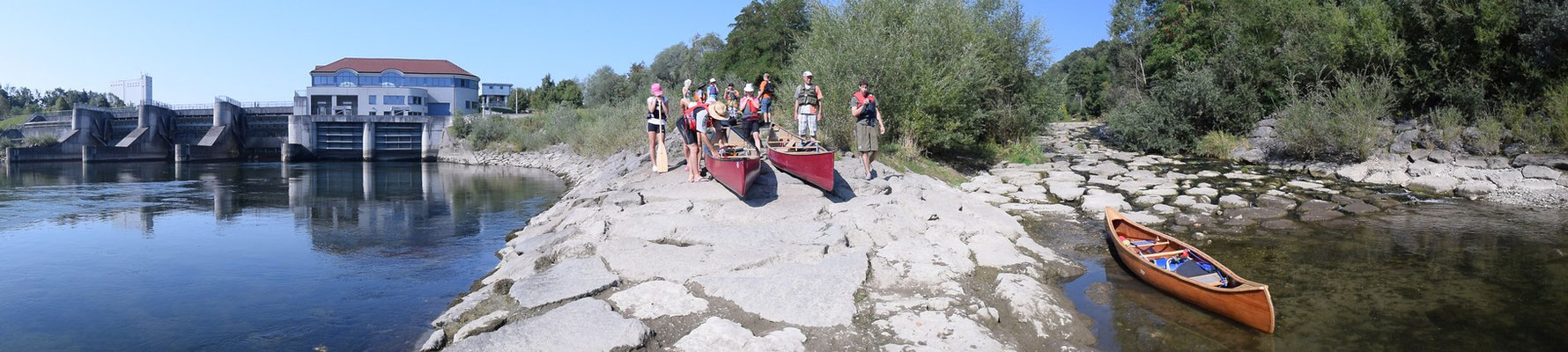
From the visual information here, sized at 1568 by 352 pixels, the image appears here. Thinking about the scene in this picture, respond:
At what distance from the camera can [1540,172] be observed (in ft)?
52.5

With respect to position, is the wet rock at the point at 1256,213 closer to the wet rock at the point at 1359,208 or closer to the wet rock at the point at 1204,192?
the wet rock at the point at 1359,208

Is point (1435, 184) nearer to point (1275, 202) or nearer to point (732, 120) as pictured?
point (1275, 202)

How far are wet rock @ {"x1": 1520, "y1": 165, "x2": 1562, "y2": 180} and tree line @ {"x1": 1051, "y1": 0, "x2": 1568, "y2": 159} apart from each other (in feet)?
3.37

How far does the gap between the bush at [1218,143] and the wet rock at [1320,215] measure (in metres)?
10.5

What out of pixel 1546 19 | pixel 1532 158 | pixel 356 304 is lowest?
pixel 356 304

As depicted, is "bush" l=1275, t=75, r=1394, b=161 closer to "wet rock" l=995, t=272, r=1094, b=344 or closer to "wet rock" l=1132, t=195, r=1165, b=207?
"wet rock" l=1132, t=195, r=1165, b=207

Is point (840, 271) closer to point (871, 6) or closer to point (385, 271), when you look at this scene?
point (385, 271)

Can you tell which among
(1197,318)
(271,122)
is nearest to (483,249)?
(1197,318)

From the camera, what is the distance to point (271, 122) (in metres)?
50.6

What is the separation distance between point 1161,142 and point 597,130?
20.0 m

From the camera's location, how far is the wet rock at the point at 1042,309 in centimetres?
683

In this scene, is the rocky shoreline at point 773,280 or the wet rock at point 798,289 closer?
the rocky shoreline at point 773,280

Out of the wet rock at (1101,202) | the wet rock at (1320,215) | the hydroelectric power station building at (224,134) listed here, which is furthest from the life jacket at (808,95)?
the hydroelectric power station building at (224,134)

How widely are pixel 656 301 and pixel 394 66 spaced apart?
70332 millimetres
